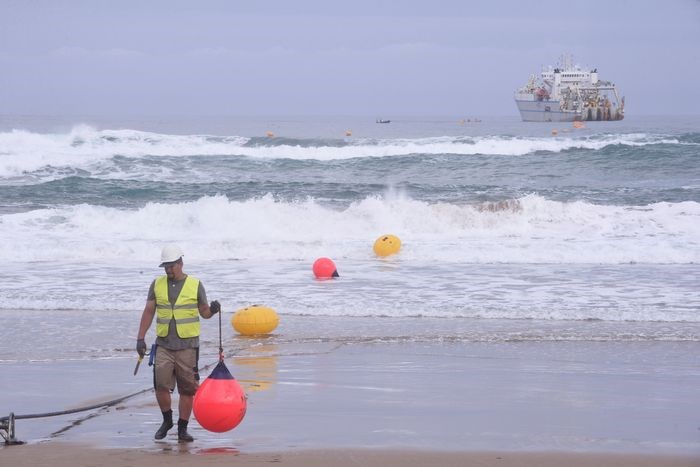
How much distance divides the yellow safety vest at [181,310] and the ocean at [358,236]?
141 inches

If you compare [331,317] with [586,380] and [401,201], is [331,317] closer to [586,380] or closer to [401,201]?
[586,380]

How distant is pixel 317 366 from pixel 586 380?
2.51 m

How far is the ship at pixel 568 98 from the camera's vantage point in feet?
275

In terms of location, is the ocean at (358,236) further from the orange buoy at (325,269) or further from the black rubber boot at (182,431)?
the black rubber boot at (182,431)

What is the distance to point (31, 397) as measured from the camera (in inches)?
303

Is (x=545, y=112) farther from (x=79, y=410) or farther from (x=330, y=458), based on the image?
(x=330, y=458)

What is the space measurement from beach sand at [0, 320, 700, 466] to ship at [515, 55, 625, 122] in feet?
251

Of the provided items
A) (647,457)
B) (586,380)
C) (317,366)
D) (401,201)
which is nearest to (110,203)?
(401,201)

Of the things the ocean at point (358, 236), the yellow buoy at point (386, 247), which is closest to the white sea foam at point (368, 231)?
the ocean at point (358, 236)

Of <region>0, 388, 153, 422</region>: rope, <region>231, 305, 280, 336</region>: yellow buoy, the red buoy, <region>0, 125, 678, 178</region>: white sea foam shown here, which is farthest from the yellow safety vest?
<region>0, 125, 678, 178</region>: white sea foam

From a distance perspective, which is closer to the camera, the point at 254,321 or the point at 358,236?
the point at 254,321

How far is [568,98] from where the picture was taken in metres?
84.2

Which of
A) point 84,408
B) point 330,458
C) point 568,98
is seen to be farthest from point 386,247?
point 568,98

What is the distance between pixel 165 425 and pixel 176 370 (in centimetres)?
38
